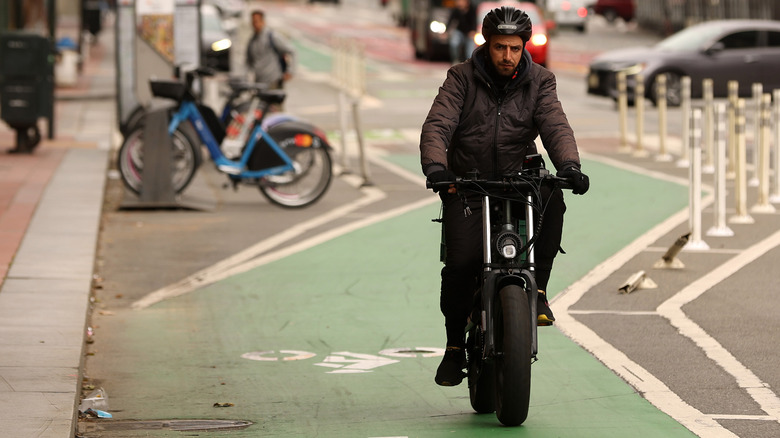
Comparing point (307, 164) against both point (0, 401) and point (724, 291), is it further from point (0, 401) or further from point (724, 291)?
point (0, 401)

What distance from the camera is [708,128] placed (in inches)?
699

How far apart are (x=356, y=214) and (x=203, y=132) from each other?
1.68 meters

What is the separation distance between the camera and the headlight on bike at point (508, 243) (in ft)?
21.6

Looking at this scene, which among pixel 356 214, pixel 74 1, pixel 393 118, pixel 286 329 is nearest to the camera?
pixel 286 329

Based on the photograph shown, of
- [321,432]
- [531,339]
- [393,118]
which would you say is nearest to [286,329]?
[321,432]

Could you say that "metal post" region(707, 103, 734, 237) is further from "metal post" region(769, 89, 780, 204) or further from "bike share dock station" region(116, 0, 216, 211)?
"bike share dock station" region(116, 0, 216, 211)

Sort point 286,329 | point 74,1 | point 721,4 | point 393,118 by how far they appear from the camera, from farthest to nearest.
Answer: point 74,1
point 721,4
point 393,118
point 286,329

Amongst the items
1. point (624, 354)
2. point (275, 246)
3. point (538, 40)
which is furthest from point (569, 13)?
point (624, 354)

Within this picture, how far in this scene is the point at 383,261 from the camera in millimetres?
12141

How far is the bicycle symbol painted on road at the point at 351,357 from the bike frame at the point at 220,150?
655 centimetres

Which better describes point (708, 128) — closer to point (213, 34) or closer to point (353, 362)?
point (353, 362)

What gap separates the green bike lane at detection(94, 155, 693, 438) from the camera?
7.01 meters

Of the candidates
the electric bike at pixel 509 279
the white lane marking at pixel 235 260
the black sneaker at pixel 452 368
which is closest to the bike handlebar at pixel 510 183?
the electric bike at pixel 509 279

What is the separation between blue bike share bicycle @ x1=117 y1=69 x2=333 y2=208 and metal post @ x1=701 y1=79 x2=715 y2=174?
4.59 metres
